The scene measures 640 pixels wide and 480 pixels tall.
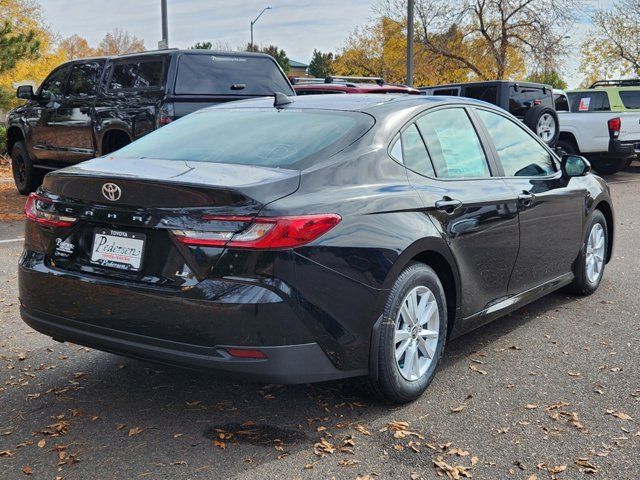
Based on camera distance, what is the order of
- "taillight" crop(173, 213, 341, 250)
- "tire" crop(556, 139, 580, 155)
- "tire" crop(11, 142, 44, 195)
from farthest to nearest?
"tire" crop(556, 139, 580, 155)
"tire" crop(11, 142, 44, 195)
"taillight" crop(173, 213, 341, 250)

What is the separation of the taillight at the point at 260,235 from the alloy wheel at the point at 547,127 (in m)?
12.1

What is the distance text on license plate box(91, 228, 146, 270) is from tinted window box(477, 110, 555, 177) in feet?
8.23

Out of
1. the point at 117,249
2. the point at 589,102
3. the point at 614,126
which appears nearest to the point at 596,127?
the point at 614,126

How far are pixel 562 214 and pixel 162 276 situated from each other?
322 cm

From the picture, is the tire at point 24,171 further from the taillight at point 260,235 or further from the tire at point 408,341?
the taillight at point 260,235

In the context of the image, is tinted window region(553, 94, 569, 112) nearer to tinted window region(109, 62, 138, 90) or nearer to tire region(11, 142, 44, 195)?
tinted window region(109, 62, 138, 90)

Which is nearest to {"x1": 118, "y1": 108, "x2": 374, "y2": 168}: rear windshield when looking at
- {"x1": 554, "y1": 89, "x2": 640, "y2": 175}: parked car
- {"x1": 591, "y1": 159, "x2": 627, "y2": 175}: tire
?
{"x1": 554, "y1": 89, "x2": 640, "y2": 175}: parked car

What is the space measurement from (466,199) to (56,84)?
8.60 m

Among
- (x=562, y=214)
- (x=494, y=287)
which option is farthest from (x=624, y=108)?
(x=494, y=287)

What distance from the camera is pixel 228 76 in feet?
31.4

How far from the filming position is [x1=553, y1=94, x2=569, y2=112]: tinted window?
17.1 metres

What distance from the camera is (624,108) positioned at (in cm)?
1669

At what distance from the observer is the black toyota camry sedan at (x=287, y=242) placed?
324 cm

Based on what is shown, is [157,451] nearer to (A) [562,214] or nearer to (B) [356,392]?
(B) [356,392]
